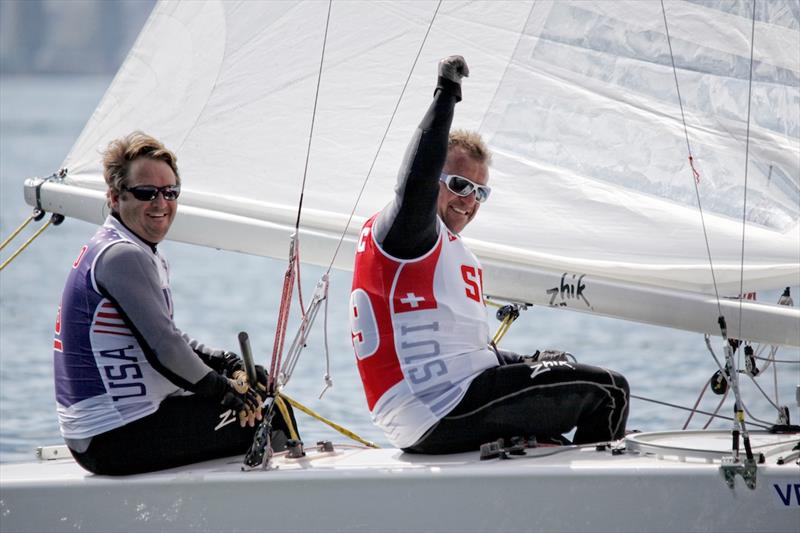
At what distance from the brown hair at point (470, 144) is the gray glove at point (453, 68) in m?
0.31

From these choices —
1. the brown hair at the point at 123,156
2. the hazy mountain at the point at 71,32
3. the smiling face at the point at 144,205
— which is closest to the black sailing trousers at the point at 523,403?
the smiling face at the point at 144,205

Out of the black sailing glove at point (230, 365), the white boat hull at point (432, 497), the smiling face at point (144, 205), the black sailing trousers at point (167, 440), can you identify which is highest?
the smiling face at point (144, 205)

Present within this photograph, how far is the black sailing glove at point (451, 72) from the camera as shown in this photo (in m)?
2.68

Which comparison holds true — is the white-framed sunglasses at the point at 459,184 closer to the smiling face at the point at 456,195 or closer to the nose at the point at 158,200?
the smiling face at the point at 456,195

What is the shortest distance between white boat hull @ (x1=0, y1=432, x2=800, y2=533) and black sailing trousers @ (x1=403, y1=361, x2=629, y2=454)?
0.05 metres

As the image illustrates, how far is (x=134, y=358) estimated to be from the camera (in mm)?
2861

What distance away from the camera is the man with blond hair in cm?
283

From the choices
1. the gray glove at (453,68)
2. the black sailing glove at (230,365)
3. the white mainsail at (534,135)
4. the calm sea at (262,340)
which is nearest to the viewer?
the gray glove at (453,68)

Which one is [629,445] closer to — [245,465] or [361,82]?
[245,465]

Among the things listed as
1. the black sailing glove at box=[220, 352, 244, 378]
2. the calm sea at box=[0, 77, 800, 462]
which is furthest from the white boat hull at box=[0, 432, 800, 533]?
the calm sea at box=[0, 77, 800, 462]

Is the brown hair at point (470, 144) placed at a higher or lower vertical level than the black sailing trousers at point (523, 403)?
higher

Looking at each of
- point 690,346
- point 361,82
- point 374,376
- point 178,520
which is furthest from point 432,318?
point 690,346

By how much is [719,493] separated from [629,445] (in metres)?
0.25

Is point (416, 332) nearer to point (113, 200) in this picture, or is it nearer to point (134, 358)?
point (134, 358)
